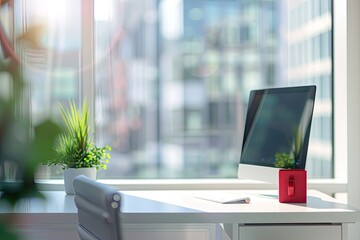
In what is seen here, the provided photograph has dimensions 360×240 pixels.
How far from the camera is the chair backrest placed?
133 cm

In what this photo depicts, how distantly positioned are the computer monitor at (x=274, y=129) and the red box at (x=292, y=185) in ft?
0.23

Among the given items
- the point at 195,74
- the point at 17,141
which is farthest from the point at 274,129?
the point at 17,141

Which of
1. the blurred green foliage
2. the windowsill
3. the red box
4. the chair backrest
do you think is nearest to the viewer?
the blurred green foliage

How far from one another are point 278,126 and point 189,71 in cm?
76

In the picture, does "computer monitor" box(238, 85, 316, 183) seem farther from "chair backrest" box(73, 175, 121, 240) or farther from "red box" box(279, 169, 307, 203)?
"chair backrest" box(73, 175, 121, 240)

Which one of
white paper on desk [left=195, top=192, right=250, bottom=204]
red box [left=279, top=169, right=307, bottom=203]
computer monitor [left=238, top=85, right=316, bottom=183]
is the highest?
computer monitor [left=238, top=85, right=316, bottom=183]

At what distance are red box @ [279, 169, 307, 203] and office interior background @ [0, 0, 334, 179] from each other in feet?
2.55

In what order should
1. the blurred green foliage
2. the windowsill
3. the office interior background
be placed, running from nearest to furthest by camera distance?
the blurred green foliage < the windowsill < the office interior background

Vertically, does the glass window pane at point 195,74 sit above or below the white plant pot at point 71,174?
above

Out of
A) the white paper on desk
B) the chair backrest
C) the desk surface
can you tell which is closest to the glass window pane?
the white paper on desk

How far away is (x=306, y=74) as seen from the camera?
2.94m

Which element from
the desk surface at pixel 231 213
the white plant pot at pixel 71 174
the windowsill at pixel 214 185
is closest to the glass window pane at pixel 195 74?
the windowsill at pixel 214 185

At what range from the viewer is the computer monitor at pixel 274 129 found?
2225 mm

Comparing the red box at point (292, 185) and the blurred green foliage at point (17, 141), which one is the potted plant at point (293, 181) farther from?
the blurred green foliage at point (17, 141)
